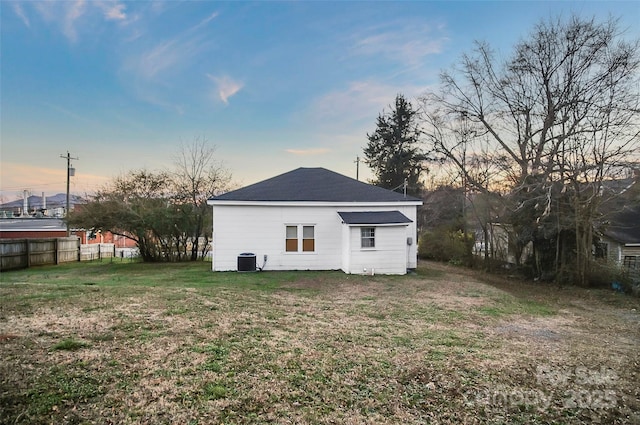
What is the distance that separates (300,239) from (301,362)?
34.9 feet

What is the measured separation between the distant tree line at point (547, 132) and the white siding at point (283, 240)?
519cm

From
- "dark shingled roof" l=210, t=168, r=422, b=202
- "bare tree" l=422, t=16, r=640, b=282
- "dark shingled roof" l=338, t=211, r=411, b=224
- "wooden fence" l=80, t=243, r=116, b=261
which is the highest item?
"bare tree" l=422, t=16, r=640, b=282

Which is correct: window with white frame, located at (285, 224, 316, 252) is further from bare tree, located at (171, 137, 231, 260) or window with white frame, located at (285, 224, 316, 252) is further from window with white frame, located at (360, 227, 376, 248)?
bare tree, located at (171, 137, 231, 260)

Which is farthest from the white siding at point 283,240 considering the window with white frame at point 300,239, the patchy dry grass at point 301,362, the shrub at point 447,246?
the shrub at point 447,246

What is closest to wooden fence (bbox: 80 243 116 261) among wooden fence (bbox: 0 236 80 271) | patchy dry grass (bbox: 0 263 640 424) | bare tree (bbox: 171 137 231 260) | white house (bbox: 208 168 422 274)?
wooden fence (bbox: 0 236 80 271)

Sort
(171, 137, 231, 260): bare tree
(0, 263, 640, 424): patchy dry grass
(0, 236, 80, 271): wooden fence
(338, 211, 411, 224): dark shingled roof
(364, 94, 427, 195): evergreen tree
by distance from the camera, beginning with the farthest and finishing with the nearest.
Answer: (364, 94, 427, 195): evergreen tree < (171, 137, 231, 260): bare tree < (0, 236, 80, 271): wooden fence < (338, 211, 411, 224): dark shingled roof < (0, 263, 640, 424): patchy dry grass

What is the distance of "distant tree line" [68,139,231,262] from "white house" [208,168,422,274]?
566cm

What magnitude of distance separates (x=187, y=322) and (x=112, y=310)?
1.72 m

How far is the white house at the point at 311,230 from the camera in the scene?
14091 millimetres

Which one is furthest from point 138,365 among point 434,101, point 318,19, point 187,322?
point 434,101

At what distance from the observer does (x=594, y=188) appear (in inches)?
476

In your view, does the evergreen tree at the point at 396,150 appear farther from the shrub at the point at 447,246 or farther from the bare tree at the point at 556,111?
the bare tree at the point at 556,111

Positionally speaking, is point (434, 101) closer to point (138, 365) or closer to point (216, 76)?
point (216, 76)

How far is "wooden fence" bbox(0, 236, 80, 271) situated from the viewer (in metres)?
16.5
